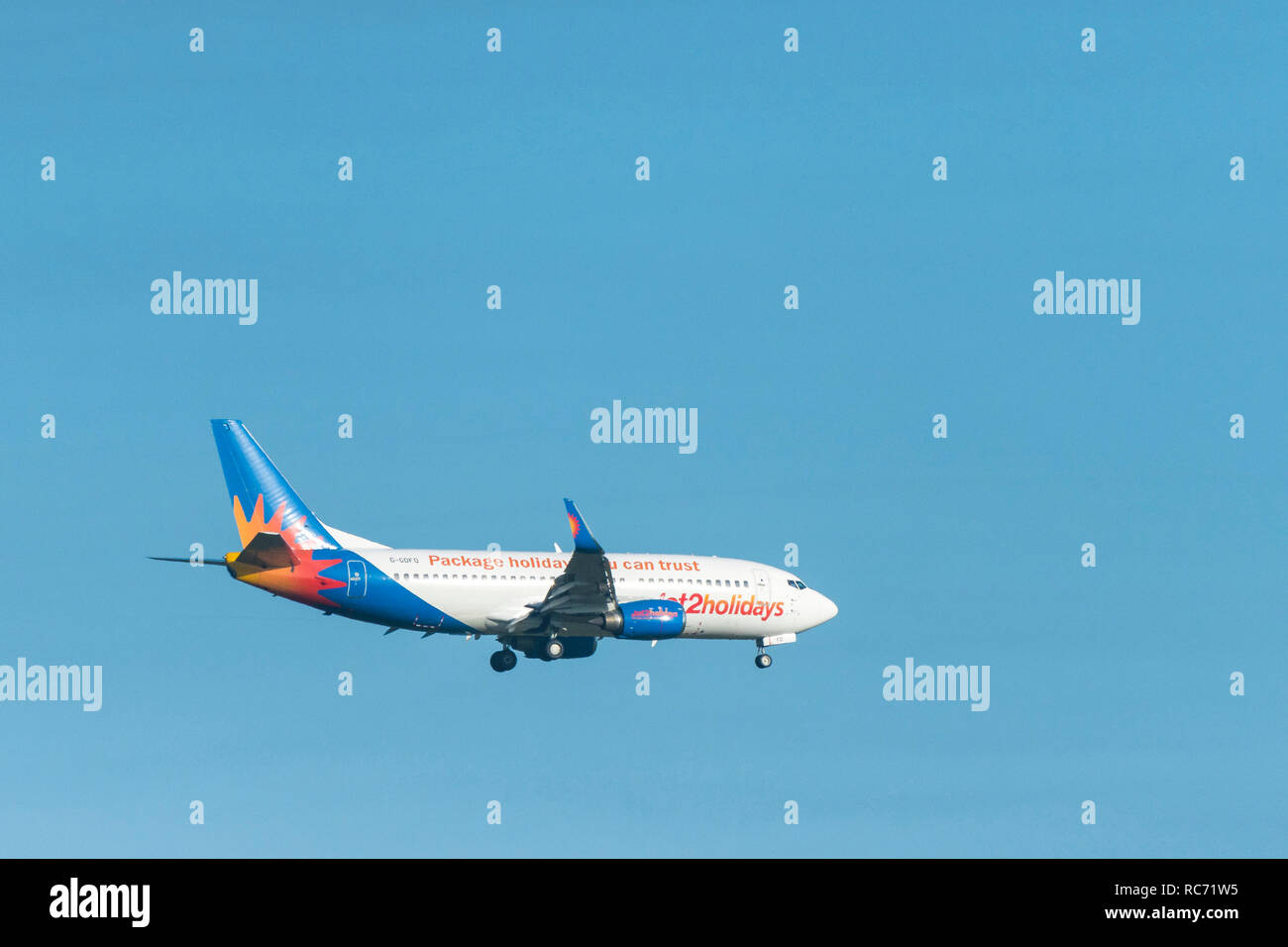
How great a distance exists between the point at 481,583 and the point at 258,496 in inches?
393

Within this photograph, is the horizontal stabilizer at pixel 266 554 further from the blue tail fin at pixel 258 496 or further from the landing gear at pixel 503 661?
the landing gear at pixel 503 661

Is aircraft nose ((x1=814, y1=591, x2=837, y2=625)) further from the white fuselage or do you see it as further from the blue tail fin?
the blue tail fin

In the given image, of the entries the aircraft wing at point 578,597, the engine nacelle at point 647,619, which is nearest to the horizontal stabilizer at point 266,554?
the aircraft wing at point 578,597

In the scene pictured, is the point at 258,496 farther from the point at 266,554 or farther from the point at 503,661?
the point at 503,661

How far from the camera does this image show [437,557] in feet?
280

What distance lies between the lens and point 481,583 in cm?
8556

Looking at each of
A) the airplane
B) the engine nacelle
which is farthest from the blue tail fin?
the engine nacelle

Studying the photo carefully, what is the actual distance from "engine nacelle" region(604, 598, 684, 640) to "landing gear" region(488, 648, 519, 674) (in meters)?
5.55

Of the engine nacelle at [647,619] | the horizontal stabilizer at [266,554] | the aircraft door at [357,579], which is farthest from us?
the engine nacelle at [647,619]

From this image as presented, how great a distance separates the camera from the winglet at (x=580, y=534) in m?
82.7

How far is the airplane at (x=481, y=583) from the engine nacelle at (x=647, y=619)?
2.4 inches

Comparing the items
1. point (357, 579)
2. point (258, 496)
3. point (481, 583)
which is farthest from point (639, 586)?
point (258, 496)
